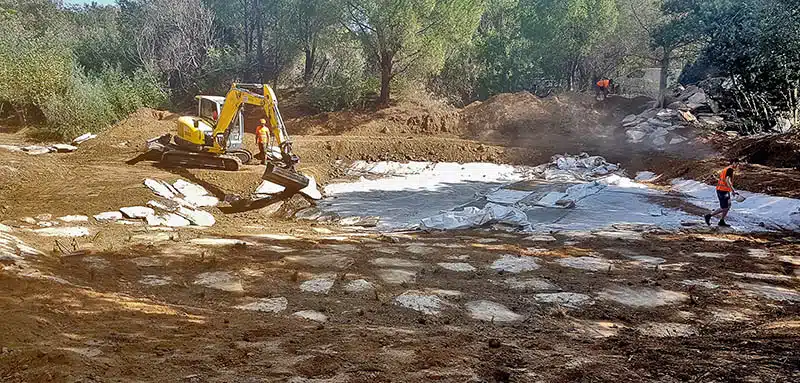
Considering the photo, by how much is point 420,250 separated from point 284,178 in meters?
4.37

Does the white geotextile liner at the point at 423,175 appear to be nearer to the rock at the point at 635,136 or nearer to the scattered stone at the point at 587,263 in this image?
the rock at the point at 635,136

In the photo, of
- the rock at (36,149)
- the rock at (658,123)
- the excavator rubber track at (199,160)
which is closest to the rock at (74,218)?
the excavator rubber track at (199,160)

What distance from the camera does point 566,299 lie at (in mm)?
5602

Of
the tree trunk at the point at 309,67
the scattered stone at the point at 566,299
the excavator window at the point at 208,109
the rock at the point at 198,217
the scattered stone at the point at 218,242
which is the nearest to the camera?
the scattered stone at the point at 566,299

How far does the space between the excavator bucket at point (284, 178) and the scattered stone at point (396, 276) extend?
5036 mm

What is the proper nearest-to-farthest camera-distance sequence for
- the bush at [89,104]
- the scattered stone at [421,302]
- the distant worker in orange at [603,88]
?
the scattered stone at [421,302]
the bush at [89,104]
the distant worker in orange at [603,88]

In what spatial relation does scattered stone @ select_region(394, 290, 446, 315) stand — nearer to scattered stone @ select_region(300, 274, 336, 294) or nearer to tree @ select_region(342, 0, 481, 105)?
scattered stone @ select_region(300, 274, 336, 294)

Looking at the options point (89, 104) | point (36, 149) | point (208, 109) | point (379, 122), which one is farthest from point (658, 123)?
point (36, 149)

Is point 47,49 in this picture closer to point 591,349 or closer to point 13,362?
point 13,362

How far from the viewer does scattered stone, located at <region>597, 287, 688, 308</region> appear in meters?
5.53

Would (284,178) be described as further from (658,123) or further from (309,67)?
(309,67)

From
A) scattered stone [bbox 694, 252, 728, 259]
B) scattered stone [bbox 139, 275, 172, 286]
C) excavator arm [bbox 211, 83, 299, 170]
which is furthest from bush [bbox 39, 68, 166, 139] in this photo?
scattered stone [bbox 694, 252, 728, 259]

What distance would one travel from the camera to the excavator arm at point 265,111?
11.4 meters

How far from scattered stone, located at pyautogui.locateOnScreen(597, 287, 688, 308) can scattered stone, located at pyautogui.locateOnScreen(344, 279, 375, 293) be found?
8.33 feet
